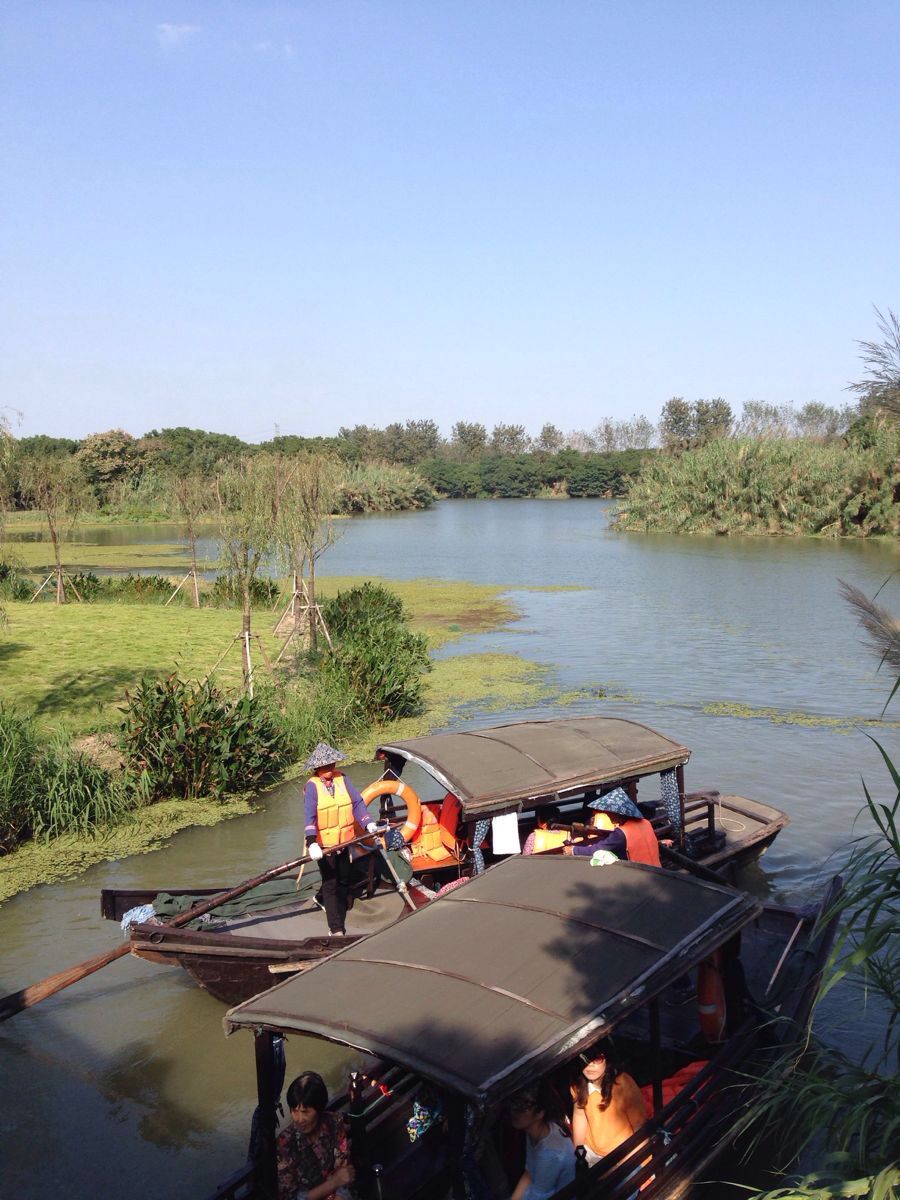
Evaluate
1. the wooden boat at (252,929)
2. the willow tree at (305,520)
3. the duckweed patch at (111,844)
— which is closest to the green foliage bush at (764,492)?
the willow tree at (305,520)

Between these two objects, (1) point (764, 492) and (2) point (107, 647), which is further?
(1) point (764, 492)

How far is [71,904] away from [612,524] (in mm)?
62376

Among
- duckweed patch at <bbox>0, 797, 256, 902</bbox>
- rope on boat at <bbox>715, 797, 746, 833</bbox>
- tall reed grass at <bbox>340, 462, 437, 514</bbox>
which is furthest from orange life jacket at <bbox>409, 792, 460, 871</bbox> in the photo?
tall reed grass at <bbox>340, 462, 437, 514</bbox>

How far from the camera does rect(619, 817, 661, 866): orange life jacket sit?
8.52m

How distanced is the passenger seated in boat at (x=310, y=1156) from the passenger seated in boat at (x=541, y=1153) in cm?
98

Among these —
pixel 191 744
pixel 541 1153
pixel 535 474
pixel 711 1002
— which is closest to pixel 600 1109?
pixel 541 1153

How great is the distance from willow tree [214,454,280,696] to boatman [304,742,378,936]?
26.8 feet

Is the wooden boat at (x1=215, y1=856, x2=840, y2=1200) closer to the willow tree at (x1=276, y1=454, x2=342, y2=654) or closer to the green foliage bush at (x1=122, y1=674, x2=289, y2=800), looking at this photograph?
the green foliage bush at (x1=122, y1=674, x2=289, y2=800)

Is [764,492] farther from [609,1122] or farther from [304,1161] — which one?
[304,1161]

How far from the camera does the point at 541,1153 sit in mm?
5672

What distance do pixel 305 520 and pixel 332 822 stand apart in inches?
543

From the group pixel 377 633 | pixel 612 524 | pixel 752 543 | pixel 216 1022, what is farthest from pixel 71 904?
pixel 612 524

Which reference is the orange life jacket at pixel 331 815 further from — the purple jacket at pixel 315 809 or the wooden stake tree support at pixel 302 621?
the wooden stake tree support at pixel 302 621

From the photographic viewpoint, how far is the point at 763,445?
6025 centimetres
